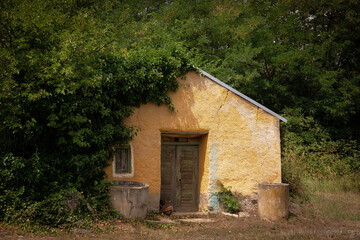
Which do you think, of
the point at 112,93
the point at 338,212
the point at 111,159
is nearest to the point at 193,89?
the point at 112,93

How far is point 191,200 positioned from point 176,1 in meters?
11.7

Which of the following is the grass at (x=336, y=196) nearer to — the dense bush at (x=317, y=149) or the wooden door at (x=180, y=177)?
the dense bush at (x=317, y=149)

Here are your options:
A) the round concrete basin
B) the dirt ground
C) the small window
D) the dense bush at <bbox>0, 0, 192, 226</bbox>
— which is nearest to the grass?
the dirt ground

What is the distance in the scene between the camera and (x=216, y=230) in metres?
7.58

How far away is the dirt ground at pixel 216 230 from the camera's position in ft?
21.4

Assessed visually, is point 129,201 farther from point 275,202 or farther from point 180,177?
point 275,202

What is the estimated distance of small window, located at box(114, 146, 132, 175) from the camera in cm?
875

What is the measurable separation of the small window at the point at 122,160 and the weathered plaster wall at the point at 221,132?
66cm

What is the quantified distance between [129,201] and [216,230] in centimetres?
215

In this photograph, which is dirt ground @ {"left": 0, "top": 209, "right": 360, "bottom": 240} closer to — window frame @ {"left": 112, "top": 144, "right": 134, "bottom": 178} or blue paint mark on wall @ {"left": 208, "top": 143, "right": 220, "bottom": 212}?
blue paint mark on wall @ {"left": 208, "top": 143, "right": 220, "bottom": 212}

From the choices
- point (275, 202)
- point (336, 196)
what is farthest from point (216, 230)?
point (336, 196)

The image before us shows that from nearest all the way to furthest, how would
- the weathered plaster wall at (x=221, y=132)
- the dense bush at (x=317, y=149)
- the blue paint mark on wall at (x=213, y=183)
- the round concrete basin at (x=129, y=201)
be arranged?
the round concrete basin at (x=129, y=201), the weathered plaster wall at (x=221, y=132), the blue paint mark on wall at (x=213, y=183), the dense bush at (x=317, y=149)

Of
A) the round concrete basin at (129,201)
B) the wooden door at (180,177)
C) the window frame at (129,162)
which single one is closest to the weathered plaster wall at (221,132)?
the wooden door at (180,177)

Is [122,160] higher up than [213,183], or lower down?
higher up
